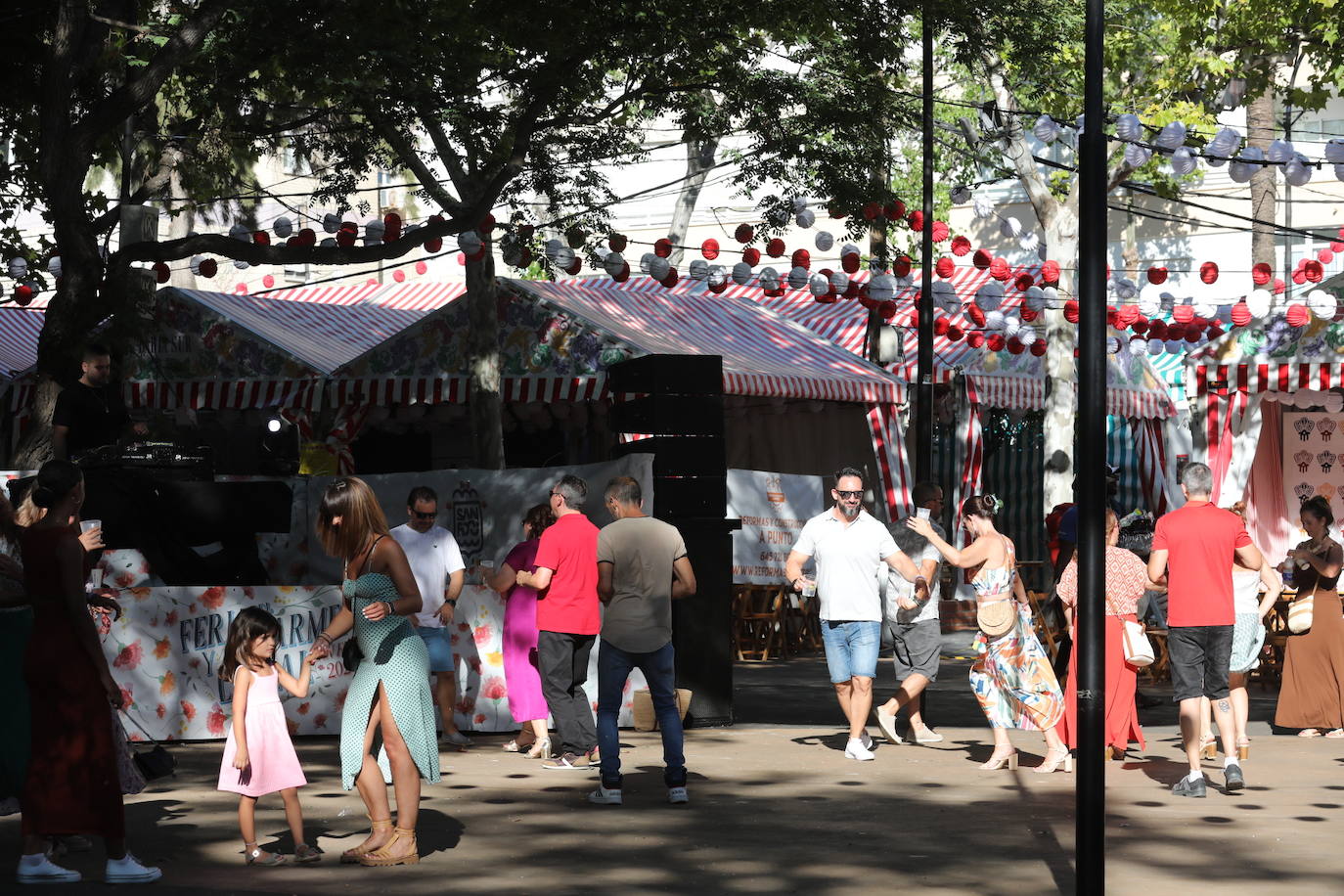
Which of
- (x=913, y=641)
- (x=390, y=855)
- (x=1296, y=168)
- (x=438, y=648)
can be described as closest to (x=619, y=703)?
(x=390, y=855)

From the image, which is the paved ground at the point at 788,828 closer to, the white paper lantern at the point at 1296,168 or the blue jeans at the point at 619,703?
the blue jeans at the point at 619,703

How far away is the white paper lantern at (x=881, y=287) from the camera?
2145cm

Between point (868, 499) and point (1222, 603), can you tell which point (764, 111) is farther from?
point (1222, 603)

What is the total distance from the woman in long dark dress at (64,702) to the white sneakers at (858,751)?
5.15 metres

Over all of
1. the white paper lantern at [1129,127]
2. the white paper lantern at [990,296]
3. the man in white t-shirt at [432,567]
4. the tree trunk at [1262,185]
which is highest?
the tree trunk at [1262,185]

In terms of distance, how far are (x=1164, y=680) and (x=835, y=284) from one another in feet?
22.0

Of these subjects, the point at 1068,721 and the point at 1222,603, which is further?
the point at 1068,721

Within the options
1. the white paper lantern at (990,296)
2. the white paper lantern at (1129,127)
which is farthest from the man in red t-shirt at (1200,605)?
the white paper lantern at (990,296)

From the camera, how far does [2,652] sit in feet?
26.0

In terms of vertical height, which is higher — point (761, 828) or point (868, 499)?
point (868, 499)

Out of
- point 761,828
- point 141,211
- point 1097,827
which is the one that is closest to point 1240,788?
point 761,828

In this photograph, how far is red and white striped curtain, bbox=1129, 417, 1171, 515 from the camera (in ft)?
85.5

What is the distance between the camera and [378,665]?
8.01m

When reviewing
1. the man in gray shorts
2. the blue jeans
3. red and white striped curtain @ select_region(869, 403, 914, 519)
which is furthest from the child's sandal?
red and white striped curtain @ select_region(869, 403, 914, 519)
